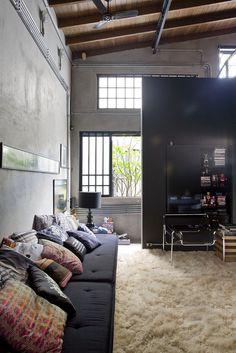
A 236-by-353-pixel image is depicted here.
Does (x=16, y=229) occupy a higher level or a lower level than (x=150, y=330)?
higher

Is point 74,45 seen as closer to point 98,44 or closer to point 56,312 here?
point 98,44

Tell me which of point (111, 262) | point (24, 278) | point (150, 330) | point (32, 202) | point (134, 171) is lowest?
point (150, 330)

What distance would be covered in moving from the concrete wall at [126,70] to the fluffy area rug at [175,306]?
231cm

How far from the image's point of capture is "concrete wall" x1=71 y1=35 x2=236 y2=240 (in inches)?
250

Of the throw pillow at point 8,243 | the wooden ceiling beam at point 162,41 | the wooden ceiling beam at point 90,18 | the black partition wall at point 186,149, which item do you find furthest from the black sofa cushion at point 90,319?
the wooden ceiling beam at point 162,41

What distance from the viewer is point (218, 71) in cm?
661

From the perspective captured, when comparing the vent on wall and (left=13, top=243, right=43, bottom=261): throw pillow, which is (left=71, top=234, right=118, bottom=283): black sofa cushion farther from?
the vent on wall

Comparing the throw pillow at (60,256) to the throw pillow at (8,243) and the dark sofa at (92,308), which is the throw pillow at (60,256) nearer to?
the dark sofa at (92,308)

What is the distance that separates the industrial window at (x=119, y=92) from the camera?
6566 millimetres

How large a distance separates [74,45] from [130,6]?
156cm

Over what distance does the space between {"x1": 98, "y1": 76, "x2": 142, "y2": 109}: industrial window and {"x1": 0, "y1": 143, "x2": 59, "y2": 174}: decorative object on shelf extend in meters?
2.84

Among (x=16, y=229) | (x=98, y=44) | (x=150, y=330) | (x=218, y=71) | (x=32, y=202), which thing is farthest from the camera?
(x=218, y=71)

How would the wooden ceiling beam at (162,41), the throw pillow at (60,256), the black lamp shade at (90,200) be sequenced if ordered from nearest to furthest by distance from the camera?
the throw pillow at (60,256)
the black lamp shade at (90,200)
the wooden ceiling beam at (162,41)

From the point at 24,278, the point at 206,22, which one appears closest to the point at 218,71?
the point at 206,22
